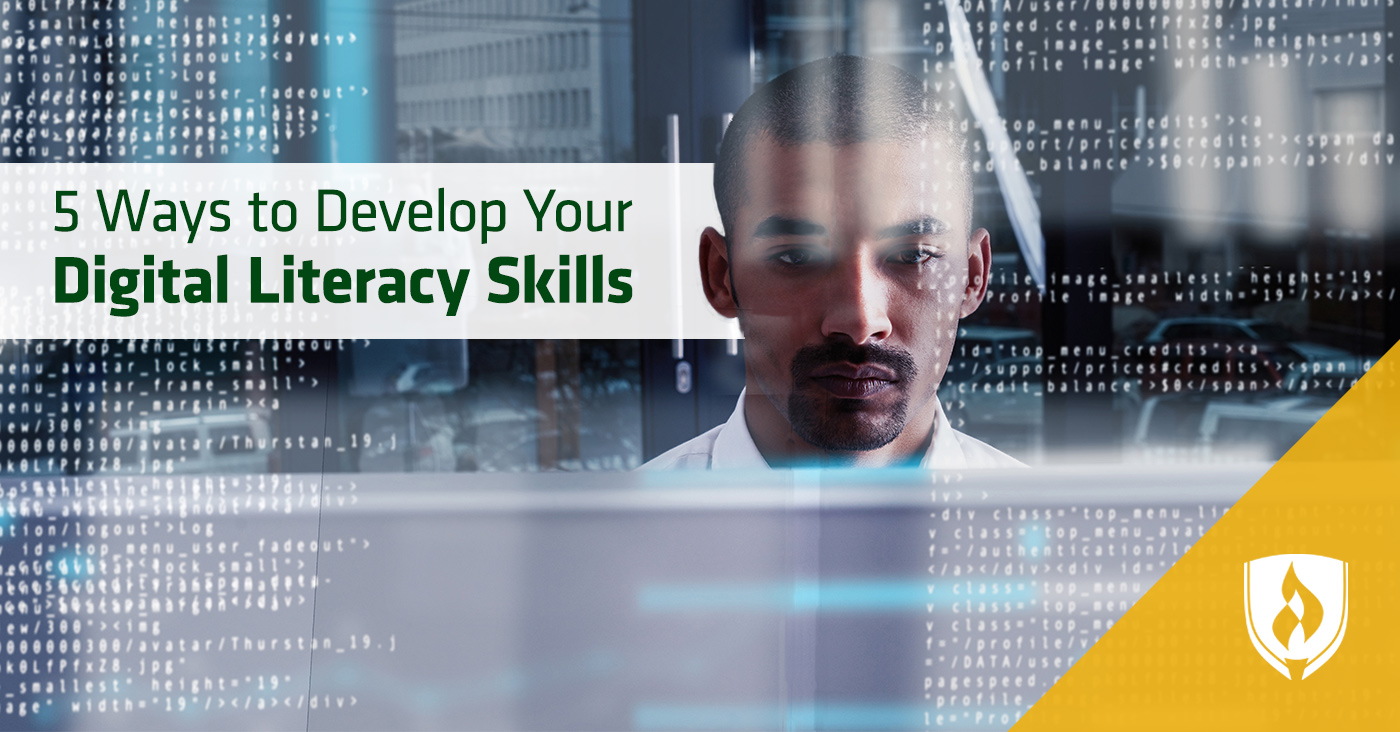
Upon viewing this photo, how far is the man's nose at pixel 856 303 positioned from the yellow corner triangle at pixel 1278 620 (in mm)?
794

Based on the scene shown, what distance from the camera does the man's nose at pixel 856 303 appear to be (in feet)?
6.26

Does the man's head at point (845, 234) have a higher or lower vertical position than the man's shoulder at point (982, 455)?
higher

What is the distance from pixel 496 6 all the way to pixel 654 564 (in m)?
1.13

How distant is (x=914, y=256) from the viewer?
6.28 ft

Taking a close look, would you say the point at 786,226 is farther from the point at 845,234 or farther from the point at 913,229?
the point at 913,229

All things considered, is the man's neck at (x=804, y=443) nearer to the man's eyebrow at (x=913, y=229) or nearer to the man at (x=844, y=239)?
the man at (x=844, y=239)

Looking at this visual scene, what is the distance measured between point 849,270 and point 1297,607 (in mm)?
1133

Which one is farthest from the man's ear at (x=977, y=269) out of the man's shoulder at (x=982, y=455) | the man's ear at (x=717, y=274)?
the man's ear at (x=717, y=274)

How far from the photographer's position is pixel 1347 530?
1985 millimetres

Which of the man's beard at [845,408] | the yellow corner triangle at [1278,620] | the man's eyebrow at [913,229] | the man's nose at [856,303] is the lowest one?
the yellow corner triangle at [1278,620]

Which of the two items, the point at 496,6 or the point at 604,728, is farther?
the point at 604,728

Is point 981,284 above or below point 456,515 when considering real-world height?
above

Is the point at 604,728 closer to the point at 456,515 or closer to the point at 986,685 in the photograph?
the point at 456,515

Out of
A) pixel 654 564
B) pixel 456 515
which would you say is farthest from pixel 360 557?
pixel 654 564
